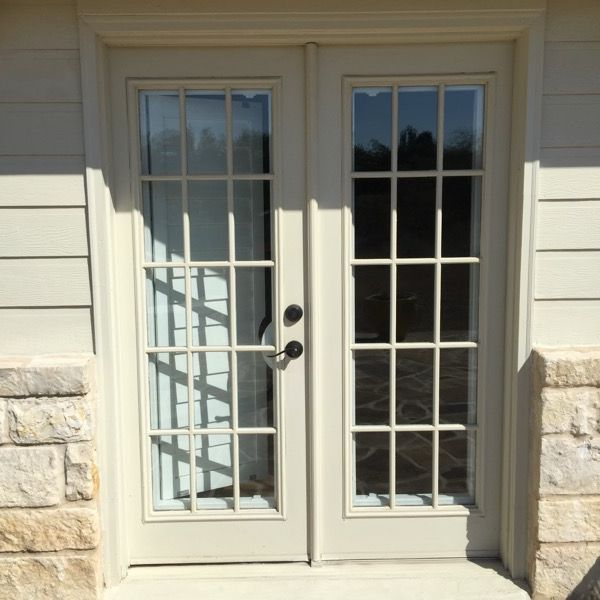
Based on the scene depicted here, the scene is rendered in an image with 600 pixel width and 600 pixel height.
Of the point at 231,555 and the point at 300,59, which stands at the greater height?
the point at 300,59

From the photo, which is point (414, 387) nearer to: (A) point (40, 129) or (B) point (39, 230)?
(B) point (39, 230)

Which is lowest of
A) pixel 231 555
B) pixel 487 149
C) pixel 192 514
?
pixel 231 555

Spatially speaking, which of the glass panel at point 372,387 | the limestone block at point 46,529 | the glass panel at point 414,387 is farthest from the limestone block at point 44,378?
the glass panel at point 414,387

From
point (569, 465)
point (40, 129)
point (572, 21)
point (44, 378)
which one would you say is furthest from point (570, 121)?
point (44, 378)

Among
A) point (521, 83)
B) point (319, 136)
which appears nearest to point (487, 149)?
point (521, 83)

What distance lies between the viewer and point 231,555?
115 inches

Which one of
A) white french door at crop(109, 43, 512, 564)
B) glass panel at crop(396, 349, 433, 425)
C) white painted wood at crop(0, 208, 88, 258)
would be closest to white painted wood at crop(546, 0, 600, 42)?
white french door at crop(109, 43, 512, 564)

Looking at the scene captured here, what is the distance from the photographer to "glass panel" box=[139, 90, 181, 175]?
8.95 feet

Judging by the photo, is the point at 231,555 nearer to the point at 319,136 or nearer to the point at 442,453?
the point at 442,453

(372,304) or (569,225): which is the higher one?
(569,225)

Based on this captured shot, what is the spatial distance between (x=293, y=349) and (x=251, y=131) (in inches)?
35.7

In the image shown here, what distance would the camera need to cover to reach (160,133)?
9.02ft

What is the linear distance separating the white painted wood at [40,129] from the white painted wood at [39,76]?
1.3 inches

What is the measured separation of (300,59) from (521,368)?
4.96ft
